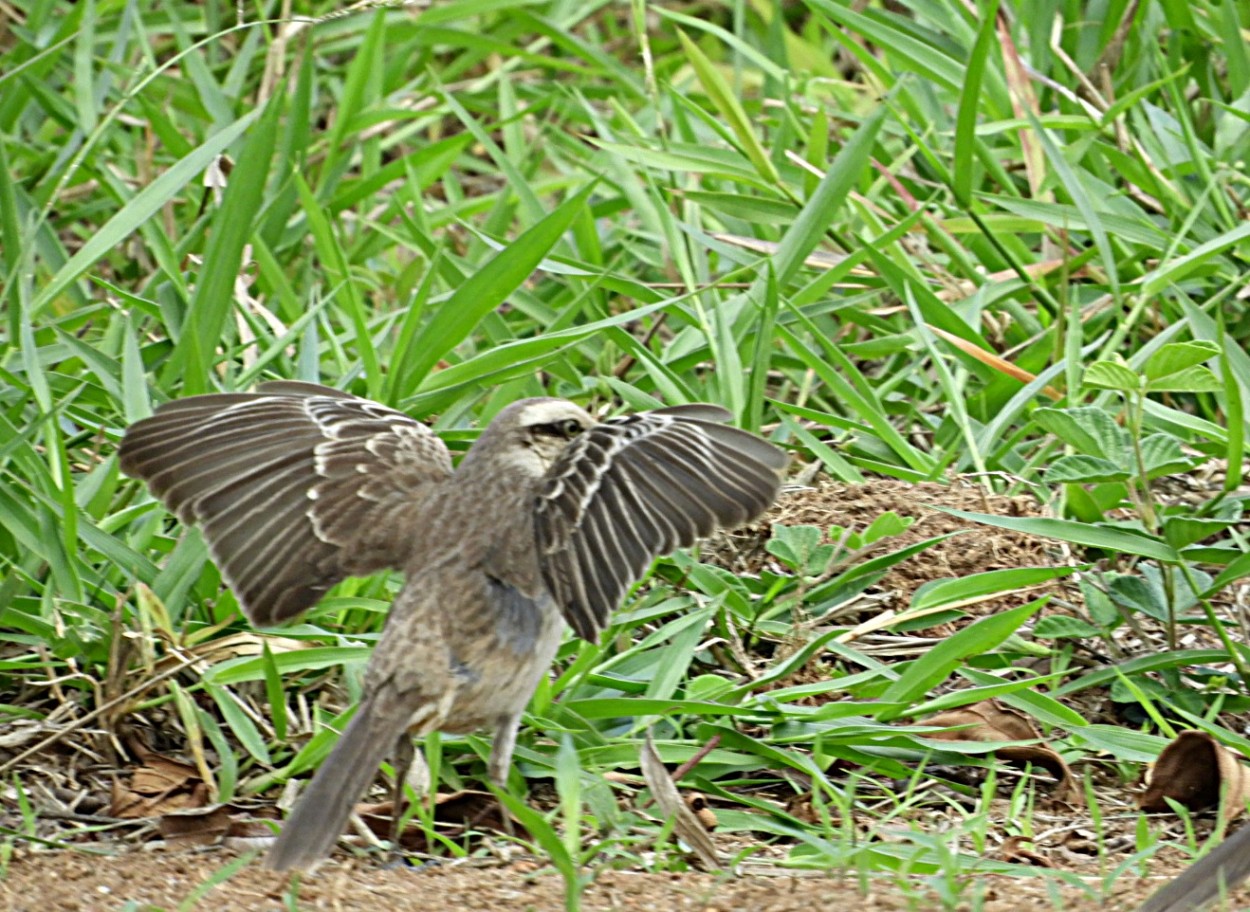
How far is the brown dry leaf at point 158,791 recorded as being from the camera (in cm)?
369

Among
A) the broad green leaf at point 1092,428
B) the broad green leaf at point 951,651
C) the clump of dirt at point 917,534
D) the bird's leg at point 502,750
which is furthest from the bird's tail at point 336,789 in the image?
the broad green leaf at point 1092,428

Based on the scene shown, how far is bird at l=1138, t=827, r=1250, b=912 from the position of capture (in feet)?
9.26

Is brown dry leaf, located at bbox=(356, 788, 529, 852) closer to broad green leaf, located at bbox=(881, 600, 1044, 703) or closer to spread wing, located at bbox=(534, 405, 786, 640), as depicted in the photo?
spread wing, located at bbox=(534, 405, 786, 640)

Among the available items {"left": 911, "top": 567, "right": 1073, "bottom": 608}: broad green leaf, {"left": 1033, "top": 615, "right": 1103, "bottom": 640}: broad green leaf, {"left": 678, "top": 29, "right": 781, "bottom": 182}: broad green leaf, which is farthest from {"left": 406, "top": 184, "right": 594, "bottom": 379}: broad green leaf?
{"left": 1033, "top": 615, "right": 1103, "bottom": 640}: broad green leaf

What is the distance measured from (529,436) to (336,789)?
0.84m

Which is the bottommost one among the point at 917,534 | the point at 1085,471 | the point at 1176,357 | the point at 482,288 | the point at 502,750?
the point at 502,750

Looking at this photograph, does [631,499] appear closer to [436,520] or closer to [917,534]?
[436,520]

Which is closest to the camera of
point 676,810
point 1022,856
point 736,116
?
point 676,810

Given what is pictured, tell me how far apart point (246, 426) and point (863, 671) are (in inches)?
55.0

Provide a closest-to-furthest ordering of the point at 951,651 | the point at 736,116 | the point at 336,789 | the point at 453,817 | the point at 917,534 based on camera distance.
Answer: the point at 336,789 < the point at 453,817 < the point at 951,651 < the point at 917,534 < the point at 736,116

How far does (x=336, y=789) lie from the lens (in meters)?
3.21

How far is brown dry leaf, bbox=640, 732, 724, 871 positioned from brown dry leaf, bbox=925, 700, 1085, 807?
0.68 meters

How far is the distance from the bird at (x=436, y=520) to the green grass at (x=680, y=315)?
26 centimetres

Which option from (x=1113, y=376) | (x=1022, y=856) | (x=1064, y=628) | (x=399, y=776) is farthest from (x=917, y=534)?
(x=399, y=776)
